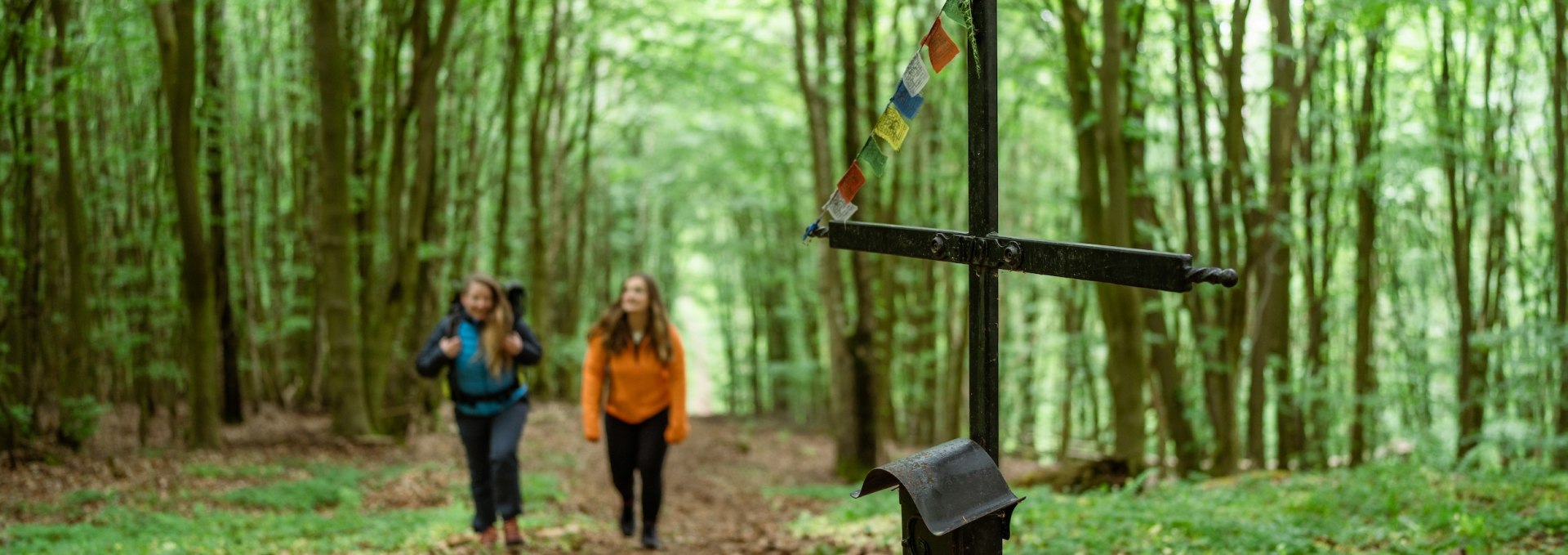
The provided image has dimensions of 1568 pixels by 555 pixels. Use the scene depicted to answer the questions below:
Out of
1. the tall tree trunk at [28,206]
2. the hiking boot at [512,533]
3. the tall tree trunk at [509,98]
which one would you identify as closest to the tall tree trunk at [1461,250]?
the hiking boot at [512,533]

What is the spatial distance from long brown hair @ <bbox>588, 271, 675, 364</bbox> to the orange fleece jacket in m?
0.03

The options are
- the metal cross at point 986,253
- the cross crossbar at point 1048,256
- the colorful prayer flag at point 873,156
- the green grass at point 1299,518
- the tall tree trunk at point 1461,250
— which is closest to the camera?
the cross crossbar at point 1048,256

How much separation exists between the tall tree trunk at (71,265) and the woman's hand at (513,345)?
14.7ft

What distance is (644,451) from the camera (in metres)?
6.56

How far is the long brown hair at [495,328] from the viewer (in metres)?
6.24

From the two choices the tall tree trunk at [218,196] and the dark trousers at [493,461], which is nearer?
the dark trousers at [493,461]

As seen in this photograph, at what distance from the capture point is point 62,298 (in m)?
10.0

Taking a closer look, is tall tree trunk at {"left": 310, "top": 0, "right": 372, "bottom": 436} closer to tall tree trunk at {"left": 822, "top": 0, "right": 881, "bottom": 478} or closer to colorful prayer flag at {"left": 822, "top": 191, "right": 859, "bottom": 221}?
tall tree trunk at {"left": 822, "top": 0, "right": 881, "bottom": 478}

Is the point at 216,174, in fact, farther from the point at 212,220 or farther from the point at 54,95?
the point at 54,95

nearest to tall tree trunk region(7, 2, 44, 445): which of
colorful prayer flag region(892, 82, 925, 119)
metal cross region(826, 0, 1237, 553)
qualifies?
colorful prayer flag region(892, 82, 925, 119)

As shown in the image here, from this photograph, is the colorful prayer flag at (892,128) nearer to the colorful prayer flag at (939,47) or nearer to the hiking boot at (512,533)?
the colorful prayer flag at (939,47)

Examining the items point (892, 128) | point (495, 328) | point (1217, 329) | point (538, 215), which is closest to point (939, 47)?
point (892, 128)

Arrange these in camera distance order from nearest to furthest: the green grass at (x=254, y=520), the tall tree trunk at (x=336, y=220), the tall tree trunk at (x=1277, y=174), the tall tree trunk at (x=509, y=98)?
the green grass at (x=254, y=520) → the tall tree trunk at (x=1277, y=174) → the tall tree trunk at (x=336, y=220) → the tall tree trunk at (x=509, y=98)

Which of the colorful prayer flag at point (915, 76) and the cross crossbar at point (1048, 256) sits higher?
the colorful prayer flag at point (915, 76)
